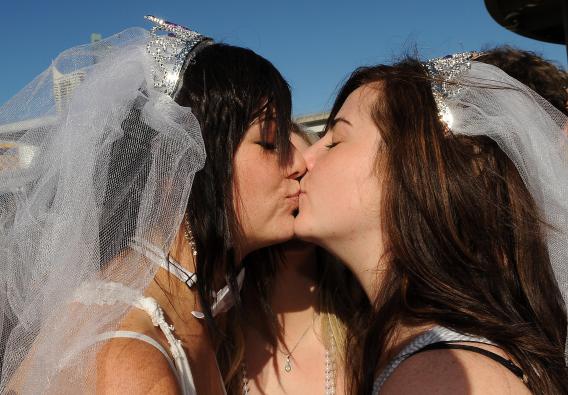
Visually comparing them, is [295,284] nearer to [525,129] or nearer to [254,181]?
[254,181]

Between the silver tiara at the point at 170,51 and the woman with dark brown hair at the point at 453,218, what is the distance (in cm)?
68

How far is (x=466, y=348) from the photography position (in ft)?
5.17

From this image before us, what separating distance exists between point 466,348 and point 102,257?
108 centimetres

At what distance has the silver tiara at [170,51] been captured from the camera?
199 cm

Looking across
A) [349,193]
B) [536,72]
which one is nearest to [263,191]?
[349,193]

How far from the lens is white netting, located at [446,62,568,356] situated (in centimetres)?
184

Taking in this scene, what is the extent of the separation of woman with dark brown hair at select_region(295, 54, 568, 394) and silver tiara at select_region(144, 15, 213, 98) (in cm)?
68

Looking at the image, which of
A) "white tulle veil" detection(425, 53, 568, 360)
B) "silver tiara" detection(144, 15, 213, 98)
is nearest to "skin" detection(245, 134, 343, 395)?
"silver tiara" detection(144, 15, 213, 98)

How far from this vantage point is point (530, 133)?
74.6 inches

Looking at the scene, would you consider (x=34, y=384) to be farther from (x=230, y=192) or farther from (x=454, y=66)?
(x=454, y=66)

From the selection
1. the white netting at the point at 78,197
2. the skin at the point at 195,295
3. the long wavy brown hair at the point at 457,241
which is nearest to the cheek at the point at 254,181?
the skin at the point at 195,295

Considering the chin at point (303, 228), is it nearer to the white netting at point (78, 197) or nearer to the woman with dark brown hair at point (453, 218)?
the woman with dark brown hair at point (453, 218)

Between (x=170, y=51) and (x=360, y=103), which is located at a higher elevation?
(x=170, y=51)

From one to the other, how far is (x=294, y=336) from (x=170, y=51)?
4.82 feet
